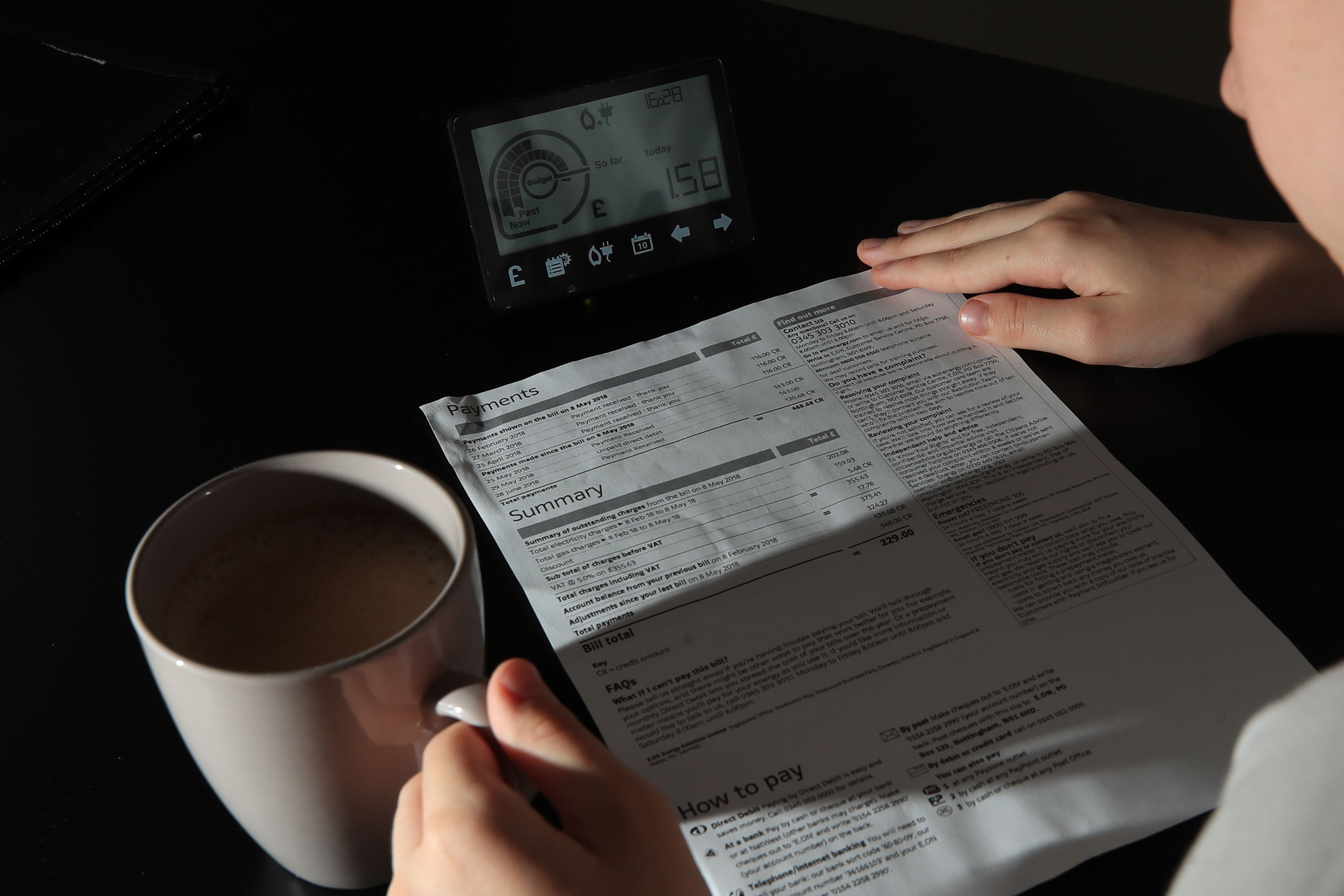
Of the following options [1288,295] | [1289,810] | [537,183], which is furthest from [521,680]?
[1288,295]

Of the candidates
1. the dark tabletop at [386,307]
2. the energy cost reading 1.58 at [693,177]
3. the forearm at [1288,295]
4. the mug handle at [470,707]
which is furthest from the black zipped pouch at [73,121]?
the forearm at [1288,295]

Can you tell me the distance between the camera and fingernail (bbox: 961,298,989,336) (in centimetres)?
65

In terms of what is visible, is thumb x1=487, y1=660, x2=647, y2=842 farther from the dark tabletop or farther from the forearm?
the forearm

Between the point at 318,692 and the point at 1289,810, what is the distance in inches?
11.9

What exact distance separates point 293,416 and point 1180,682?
0.51 m

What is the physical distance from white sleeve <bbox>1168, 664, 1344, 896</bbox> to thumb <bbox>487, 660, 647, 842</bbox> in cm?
20

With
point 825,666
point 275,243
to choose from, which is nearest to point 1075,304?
point 825,666

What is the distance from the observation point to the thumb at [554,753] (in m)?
0.36

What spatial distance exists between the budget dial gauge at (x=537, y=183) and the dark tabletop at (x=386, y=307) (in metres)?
0.06

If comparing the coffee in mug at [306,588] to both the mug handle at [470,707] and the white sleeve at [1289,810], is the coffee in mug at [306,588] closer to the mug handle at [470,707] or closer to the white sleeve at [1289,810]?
the mug handle at [470,707]

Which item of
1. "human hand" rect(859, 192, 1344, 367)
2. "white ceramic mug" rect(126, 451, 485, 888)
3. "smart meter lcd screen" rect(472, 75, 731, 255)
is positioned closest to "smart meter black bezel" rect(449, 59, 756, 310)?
"smart meter lcd screen" rect(472, 75, 731, 255)

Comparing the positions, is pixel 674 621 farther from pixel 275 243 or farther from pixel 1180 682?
pixel 275 243

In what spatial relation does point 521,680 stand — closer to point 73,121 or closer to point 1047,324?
point 1047,324

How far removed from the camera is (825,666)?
479 mm
